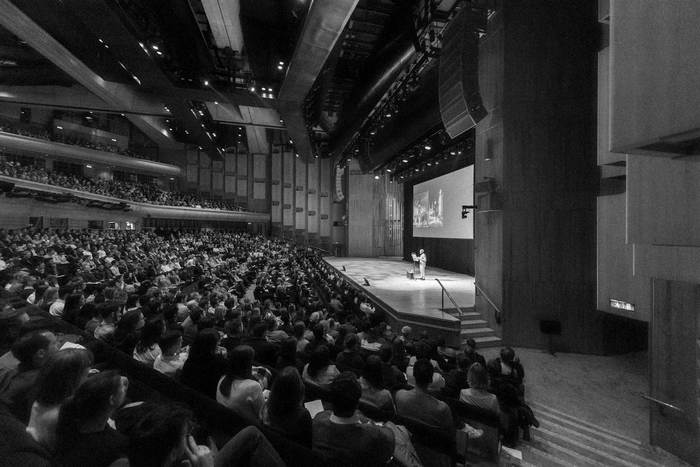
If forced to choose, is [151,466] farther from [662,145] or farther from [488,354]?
[488,354]

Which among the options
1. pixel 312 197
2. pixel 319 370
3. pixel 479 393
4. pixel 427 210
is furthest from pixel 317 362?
pixel 312 197

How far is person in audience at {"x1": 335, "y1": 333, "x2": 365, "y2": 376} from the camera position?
343 centimetres

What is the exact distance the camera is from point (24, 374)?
215cm

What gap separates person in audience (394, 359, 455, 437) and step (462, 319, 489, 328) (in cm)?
594

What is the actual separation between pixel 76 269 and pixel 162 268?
253cm

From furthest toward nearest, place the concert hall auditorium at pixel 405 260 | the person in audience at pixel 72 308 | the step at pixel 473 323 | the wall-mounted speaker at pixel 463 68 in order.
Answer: the step at pixel 473 323
the wall-mounted speaker at pixel 463 68
the person in audience at pixel 72 308
the concert hall auditorium at pixel 405 260

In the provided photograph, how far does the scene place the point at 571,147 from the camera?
7766mm

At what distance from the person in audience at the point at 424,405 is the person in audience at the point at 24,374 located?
240 cm

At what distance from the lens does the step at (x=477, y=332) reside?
7859mm

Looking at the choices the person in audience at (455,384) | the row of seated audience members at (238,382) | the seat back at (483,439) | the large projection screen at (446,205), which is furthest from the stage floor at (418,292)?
the seat back at (483,439)

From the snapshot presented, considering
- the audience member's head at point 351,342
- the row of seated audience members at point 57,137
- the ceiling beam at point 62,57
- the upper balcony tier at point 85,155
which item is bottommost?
the audience member's head at point 351,342

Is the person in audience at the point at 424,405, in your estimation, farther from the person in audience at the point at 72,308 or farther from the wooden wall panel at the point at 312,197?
the wooden wall panel at the point at 312,197

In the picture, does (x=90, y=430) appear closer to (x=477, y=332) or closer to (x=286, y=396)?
(x=286, y=396)

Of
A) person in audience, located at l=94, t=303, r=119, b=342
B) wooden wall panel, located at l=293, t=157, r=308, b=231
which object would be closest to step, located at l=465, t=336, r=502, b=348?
person in audience, located at l=94, t=303, r=119, b=342
